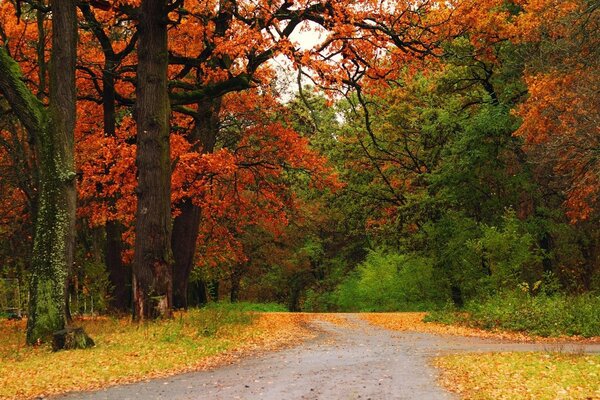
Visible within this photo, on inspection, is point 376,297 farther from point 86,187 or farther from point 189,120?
point 86,187

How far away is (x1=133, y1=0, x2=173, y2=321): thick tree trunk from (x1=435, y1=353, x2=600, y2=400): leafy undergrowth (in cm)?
723

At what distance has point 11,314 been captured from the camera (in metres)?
25.7

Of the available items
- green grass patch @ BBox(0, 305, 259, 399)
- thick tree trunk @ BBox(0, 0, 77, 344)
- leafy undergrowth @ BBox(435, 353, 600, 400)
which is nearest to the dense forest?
thick tree trunk @ BBox(0, 0, 77, 344)

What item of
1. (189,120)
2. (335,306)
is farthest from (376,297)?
(189,120)

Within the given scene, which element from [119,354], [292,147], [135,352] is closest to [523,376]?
[135,352]

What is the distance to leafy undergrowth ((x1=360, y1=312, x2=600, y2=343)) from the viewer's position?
50.4 ft

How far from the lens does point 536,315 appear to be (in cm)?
1681

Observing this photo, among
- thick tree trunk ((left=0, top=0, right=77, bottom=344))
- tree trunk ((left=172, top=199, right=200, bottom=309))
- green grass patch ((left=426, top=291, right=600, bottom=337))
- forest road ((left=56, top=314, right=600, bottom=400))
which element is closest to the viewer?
forest road ((left=56, top=314, right=600, bottom=400))

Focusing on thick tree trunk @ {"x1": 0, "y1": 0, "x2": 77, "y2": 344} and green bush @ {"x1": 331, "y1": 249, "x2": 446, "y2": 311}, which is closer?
thick tree trunk @ {"x1": 0, "y1": 0, "x2": 77, "y2": 344}

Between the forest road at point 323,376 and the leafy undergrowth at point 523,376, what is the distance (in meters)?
0.41

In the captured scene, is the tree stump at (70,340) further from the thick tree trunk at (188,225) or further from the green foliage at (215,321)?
the thick tree trunk at (188,225)

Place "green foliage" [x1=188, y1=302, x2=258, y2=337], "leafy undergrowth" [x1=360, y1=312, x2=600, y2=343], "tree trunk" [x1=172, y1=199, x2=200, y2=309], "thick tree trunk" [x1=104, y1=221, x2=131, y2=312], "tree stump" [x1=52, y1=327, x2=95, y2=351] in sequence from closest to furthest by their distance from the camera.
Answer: "tree stump" [x1=52, y1=327, x2=95, y2=351] < "green foliage" [x1=188, y1=302, x2=258, y2=337] < "leafy undergrowth" [x1=360, y1=312, x2=600, y2=343] < "tree trunk" [x1=172, y1=199, x2=200, y2=309] < "thick tree trunk" [x1=104, y1=221, x2=131, y2=312]

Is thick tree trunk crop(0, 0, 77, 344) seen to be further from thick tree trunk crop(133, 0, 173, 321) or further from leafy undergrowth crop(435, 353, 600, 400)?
leafy undergrowth crop(435, 353, 600, 400)

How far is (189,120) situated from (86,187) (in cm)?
593
